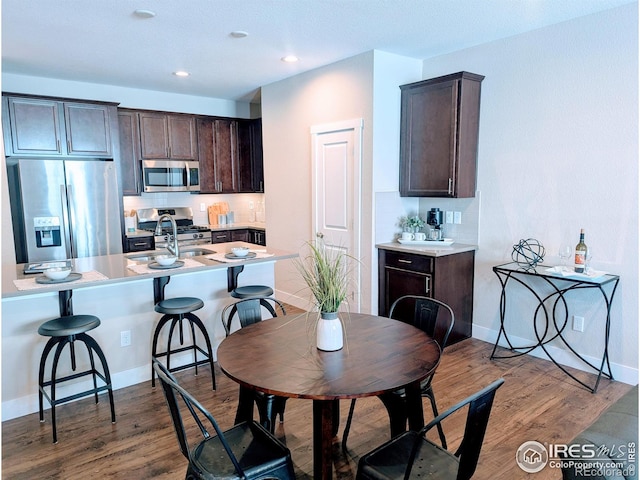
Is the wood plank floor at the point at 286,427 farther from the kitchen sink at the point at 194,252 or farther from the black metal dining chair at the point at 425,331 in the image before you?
the kitchen sink at the point at 194,252

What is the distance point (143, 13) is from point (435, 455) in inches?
130

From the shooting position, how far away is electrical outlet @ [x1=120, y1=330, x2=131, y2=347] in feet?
10.7

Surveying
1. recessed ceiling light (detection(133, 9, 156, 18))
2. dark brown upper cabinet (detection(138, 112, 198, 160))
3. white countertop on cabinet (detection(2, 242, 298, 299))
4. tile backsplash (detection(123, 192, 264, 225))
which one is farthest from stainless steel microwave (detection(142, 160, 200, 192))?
recessed ceiling light (detection(133, 9, 156, 18))

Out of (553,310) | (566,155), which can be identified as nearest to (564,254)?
(553,310)

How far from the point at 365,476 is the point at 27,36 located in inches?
160

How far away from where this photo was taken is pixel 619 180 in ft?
10.5

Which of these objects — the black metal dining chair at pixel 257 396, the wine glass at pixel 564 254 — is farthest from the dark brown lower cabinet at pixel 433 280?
the black metal dining chair at pixel 257 396

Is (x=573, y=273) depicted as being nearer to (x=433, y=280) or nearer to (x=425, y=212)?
(x=433, y=280)

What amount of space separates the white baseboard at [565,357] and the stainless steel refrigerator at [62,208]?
13.2 feet

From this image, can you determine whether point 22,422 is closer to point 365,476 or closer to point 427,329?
point 365,476

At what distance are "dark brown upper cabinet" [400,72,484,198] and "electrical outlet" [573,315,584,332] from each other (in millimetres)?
1354

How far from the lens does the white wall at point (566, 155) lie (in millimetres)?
3191

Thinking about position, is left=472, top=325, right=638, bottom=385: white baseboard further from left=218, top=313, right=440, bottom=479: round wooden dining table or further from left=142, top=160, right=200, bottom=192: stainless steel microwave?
left=142, top=160, right=200, bottom=192: stainless steel microwave

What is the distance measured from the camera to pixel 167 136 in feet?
18.8
